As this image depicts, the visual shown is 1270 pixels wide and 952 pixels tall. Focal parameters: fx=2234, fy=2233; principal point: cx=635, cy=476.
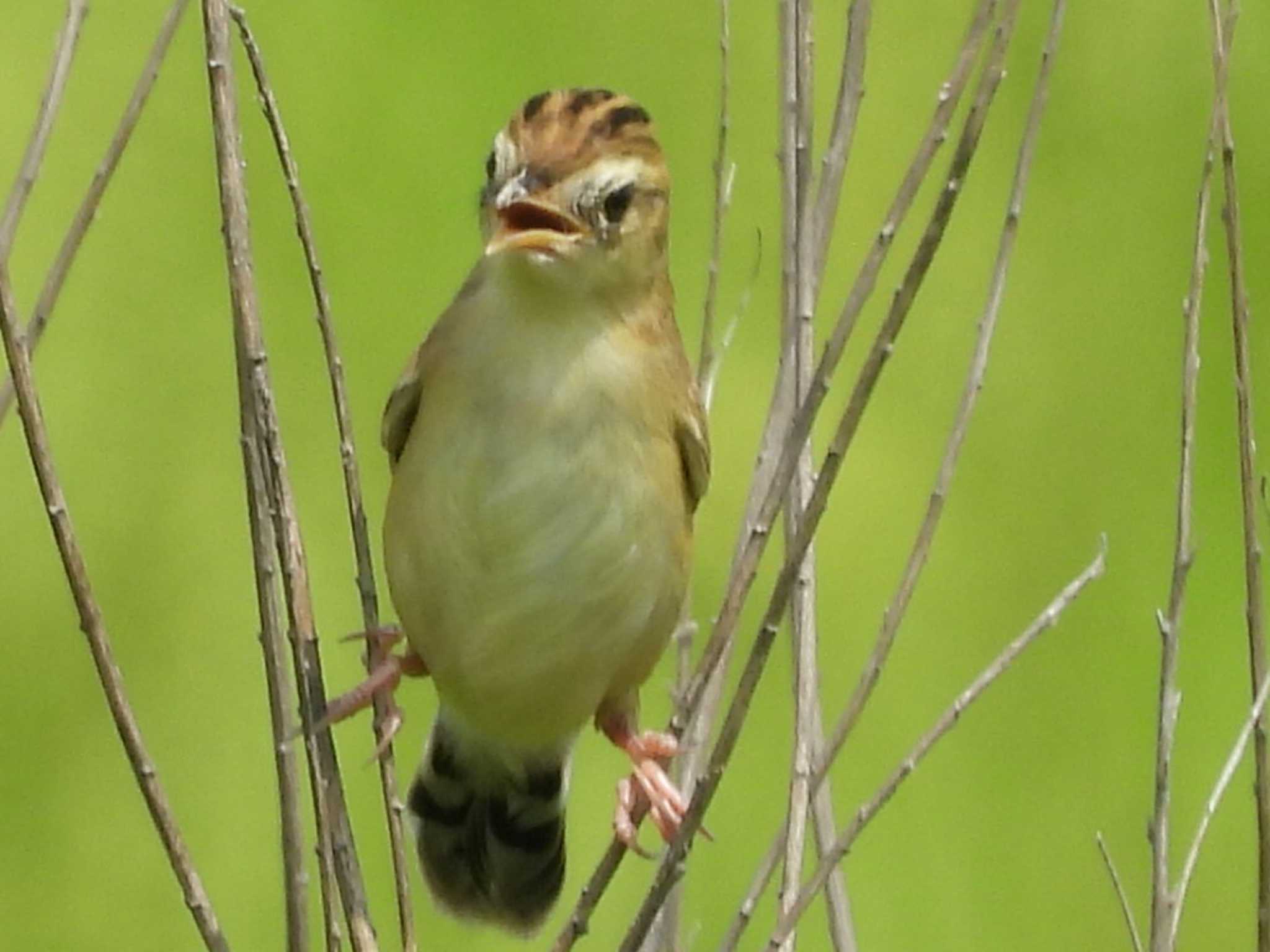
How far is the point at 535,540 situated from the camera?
2453mm

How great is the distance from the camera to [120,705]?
200 cm

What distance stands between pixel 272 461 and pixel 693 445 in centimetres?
64

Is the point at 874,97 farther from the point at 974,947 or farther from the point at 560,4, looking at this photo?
the point at 974,947

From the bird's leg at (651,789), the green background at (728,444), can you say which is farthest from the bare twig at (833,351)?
the green background at (728,444)

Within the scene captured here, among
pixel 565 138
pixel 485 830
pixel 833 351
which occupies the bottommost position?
pixel 485 830

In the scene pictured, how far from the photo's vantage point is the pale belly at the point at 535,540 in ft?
8.00

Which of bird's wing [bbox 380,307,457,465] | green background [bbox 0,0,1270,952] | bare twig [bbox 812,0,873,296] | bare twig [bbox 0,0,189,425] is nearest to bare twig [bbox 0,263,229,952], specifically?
bare twig [bbox 0,0,189,425]

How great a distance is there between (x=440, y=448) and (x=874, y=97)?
95.1 inches

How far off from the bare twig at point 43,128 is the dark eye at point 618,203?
1.86 ft

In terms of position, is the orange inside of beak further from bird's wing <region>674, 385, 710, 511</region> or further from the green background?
the green background

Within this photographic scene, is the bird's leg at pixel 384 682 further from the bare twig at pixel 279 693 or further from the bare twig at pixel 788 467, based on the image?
the bare twig at pixel 788 467

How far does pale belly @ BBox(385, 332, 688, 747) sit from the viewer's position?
96.0 inches

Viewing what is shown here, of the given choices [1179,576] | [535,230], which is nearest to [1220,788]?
[1179,576]

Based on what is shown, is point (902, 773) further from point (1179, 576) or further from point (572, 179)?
point (572, 179)
